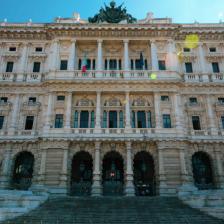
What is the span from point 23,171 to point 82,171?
6652mm

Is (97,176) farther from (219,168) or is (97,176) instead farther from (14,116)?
(219,168)

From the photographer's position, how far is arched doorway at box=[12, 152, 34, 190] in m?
27.1

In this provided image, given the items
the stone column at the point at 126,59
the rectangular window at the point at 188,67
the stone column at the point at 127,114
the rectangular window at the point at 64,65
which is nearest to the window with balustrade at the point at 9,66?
the rectangular window at the point at 64,65

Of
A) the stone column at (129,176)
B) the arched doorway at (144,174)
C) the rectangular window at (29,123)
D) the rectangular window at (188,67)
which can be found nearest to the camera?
the stone column at (129,176)

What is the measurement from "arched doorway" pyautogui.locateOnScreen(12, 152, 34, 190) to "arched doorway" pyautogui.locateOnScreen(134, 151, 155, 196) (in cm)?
1180

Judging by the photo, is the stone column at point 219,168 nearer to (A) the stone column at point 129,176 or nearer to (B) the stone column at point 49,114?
(A) the stone column at point 129,176

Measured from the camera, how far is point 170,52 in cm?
3169

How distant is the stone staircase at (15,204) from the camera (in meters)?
16.5

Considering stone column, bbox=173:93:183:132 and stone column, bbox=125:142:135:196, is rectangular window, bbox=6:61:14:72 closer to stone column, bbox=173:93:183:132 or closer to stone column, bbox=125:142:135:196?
stone column, bbox=125:142:135:196

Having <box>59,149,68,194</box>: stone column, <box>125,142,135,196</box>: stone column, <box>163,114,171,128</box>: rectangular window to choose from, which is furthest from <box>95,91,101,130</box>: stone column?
<box>163,114,171,128</box>: rectangular window

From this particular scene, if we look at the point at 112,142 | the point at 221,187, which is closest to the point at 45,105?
the point at 112,142

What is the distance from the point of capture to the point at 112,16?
34.2 meters

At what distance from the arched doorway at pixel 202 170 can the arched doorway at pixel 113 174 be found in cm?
831

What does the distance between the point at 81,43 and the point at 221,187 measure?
78.7ft
